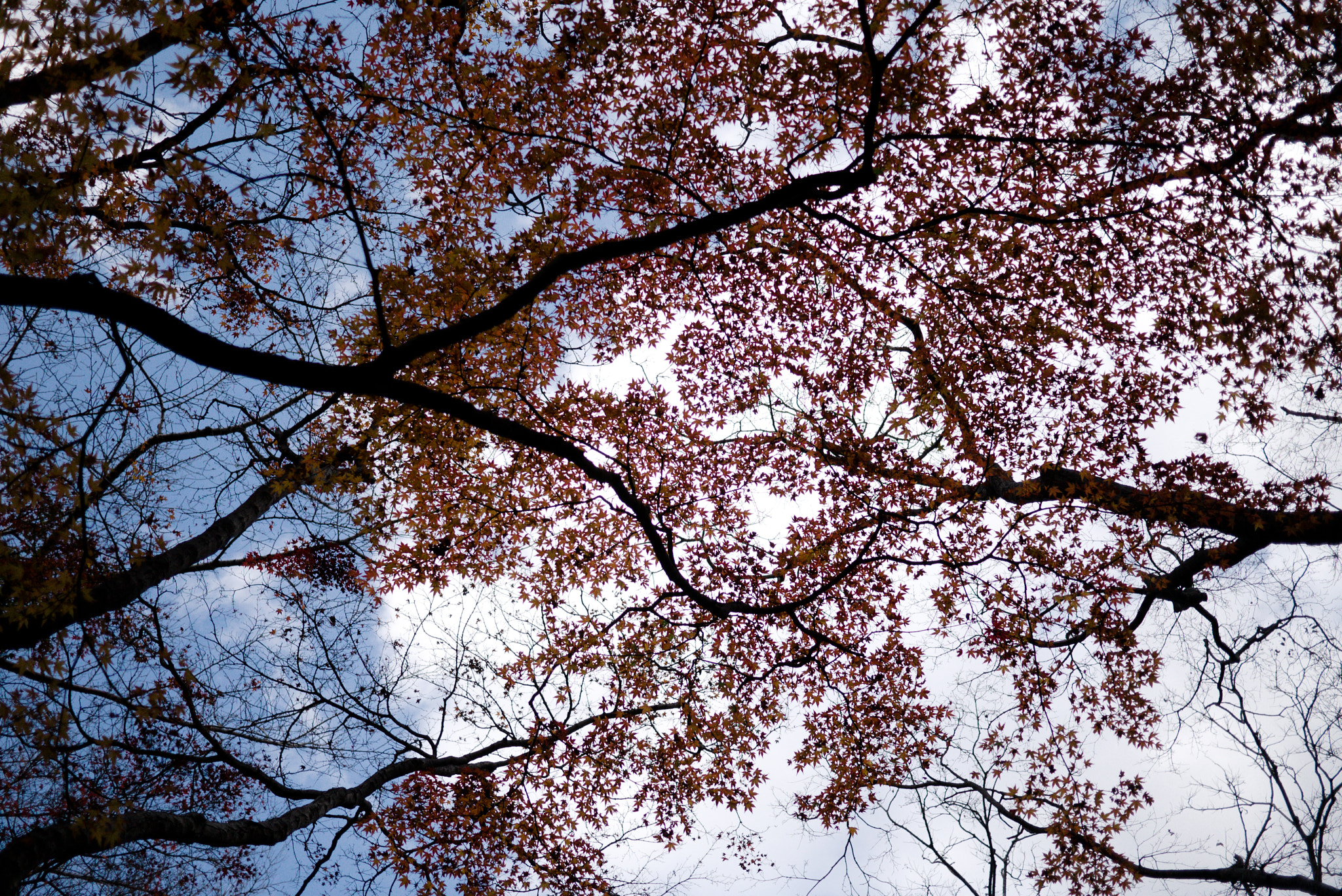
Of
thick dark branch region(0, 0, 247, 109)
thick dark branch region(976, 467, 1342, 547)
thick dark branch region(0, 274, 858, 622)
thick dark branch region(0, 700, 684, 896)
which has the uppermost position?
thick dark branch region(0, 0, 247, 109)

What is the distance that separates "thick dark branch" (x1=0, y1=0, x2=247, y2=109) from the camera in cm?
504

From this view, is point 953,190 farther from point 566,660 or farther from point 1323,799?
point 1323,799

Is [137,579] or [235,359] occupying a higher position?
[137,579]

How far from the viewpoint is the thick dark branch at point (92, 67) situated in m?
5.04

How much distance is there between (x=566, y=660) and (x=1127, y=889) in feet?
30.3

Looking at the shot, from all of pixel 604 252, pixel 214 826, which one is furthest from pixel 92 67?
pixel 214 826

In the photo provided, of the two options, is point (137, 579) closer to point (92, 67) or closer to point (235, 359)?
point (235, 359)

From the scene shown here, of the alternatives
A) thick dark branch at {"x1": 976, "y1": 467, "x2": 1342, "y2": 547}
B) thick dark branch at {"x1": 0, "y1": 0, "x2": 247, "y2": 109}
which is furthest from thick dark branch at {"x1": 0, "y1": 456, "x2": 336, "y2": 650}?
thick dark branch at {"x1": 976, "y1": 467, "x2": 1342, "y2": 547}

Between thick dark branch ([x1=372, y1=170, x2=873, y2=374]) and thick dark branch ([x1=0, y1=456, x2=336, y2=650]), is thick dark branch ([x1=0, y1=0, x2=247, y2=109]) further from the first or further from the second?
thick dark branch ([x1=0, y1=456, x2=336, y2=650])

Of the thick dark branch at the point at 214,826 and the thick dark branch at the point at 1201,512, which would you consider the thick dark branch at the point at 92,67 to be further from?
the thick dark branch at the point at 1201,512

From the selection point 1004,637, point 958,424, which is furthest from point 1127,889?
point 958,424

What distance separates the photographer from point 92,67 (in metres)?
5.07

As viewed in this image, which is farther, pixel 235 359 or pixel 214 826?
pixel 214 826

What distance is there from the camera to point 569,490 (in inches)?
441
